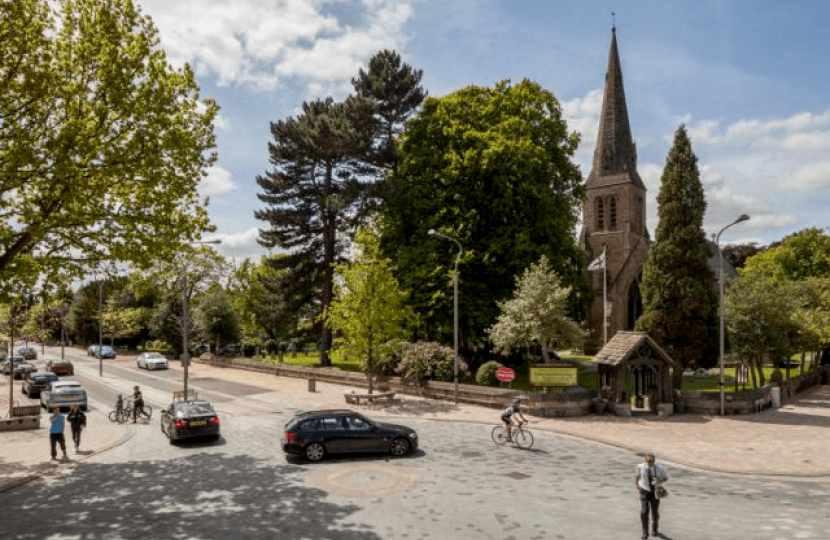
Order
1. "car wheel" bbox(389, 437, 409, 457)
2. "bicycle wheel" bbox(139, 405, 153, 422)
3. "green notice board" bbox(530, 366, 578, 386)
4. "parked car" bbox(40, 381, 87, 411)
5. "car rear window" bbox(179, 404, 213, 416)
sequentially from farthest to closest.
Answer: "parked car" bbox(40, 381, 87, 411)
"green notice board" bbox(530, 366, 578, 386)
"bicycle wheel" bbox(139, 405, 153, 422)
"car rear window" bbox(179, 404, 213, 416)
"car wheel" bbox(389, 437, 409, 457)

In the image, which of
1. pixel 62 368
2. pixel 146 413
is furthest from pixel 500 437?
pixel 62 368

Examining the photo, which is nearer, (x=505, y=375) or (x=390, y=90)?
(x=505, y=375)

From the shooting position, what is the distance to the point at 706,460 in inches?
729

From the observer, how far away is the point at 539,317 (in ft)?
99.5

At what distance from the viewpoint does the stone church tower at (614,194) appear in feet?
208

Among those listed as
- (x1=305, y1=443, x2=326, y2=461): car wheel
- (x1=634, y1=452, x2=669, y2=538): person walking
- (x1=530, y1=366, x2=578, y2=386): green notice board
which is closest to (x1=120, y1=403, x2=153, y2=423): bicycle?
(x1=305, y1=443, x2=326, y2=461): car wheel

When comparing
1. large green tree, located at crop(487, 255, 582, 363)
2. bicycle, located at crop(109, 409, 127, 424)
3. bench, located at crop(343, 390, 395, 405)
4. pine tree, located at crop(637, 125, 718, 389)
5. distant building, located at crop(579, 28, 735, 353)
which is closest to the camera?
bicycle, located at crop(109, 409, 127, 424)

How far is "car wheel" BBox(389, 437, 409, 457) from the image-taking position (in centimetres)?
1878

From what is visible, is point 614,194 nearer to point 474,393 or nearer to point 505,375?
point 505,375

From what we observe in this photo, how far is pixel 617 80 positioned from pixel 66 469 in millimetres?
64035

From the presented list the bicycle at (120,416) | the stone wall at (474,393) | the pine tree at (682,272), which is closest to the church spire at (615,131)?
the pine tree at (682,272)

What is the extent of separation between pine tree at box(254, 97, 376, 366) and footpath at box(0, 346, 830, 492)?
13669 millimetres

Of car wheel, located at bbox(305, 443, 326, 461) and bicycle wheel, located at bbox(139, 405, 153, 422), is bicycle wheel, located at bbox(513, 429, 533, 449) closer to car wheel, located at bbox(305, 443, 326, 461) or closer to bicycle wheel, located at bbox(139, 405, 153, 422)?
car wheel, located at bbox(305, 443, 326, 461)

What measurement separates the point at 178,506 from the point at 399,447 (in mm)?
7204
